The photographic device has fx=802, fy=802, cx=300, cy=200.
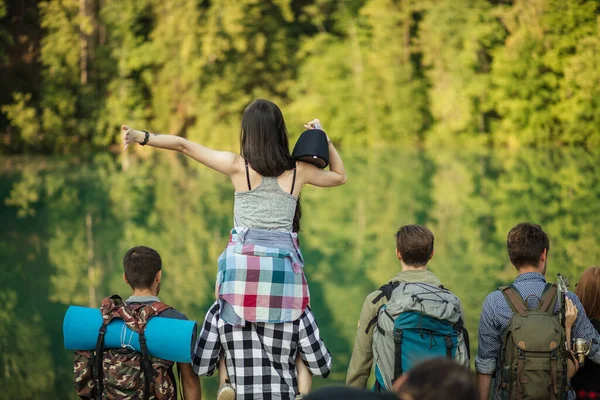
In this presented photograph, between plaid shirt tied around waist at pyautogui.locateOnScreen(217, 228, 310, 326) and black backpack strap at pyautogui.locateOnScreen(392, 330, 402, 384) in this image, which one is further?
plaid shirt tied around waist at pyautogui.locateOnScreen(217, 228, 310, 326)

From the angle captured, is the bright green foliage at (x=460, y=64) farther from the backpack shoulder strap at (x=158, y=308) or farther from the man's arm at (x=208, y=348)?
the backpack shoulder strap at (x=158, y=308)

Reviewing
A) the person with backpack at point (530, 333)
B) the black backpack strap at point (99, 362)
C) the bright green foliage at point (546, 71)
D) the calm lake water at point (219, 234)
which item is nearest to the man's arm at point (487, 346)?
the person with backpack at point (530, 333)

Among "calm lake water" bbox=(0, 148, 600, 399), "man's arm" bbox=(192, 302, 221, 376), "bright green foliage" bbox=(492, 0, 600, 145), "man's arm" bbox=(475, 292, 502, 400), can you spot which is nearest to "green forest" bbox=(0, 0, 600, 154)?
"bright green foliage" bbox=(492, 0, 600, 145)

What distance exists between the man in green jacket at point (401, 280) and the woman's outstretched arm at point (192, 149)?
592 mm

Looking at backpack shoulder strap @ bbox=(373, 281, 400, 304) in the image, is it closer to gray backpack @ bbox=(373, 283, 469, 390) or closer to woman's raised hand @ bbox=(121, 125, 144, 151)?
gray backpack @ bbox=(373, 283, 469, 390)

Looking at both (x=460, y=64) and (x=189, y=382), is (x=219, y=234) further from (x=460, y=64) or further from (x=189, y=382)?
(x=460, y=64)

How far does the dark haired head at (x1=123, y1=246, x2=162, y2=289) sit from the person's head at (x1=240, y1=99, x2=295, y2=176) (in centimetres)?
45

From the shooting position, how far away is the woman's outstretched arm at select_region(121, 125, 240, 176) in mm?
2572

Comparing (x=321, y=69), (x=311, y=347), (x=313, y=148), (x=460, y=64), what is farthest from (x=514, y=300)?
(x=321, y=69)

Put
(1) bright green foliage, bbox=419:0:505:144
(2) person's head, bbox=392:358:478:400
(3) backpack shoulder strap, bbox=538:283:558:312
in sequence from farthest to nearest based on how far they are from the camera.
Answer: (1) bright green foliage, bbox=419:0:505:144 → (3) backpack shoulder strap, bbox=538:283:558:312 → (2) person's head, bbox=392:358:478:400

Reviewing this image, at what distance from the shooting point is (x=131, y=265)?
2.52 metres

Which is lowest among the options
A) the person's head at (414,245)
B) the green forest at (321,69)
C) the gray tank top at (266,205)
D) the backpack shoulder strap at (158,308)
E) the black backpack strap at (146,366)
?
the black backpack strap at (146,366)

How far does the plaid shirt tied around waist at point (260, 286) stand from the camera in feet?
8.30

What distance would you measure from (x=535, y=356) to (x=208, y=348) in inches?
40.0
